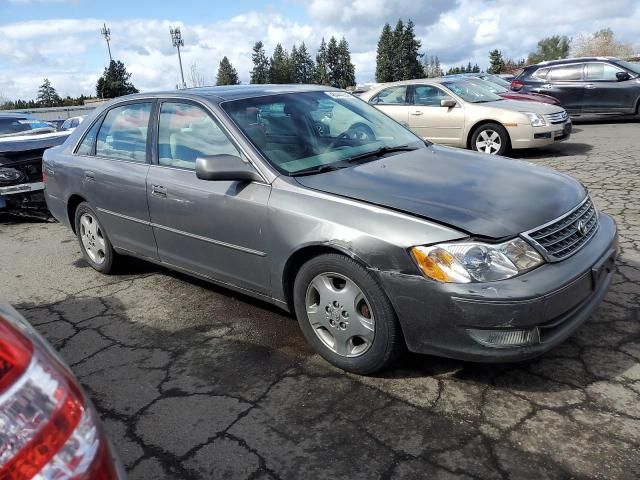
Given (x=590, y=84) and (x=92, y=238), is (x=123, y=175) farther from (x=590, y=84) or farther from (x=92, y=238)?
(x=590, y=84)

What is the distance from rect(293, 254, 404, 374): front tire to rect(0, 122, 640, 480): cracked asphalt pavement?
0.49 ft

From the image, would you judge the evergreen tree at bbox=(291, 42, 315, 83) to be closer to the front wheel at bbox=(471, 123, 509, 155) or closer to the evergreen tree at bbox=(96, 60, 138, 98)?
the evergreen tree at bbox=(96, 60, 138, 98)

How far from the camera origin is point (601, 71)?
13.6 meters

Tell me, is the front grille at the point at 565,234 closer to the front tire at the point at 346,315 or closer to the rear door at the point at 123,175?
the front tire at the point at 346,315

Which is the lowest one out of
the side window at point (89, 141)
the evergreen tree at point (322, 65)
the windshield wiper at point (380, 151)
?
the windshield wiper at point (380, 151)

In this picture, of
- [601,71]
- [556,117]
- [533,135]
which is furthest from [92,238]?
[601,71]

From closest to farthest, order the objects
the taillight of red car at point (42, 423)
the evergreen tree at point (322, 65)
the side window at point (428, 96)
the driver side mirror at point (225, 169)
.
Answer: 1. the taillight of red car at point (42, 423)
2. the driver side mirror at point (225, 169)
3. the side window at point (428, 96)
4. the evergreen tree at point (322, 65)

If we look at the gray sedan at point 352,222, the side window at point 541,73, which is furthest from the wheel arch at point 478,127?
the side window at point 541,73

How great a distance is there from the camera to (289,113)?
3.87m

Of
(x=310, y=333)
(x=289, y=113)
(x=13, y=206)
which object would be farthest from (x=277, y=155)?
(x=13, y=206)

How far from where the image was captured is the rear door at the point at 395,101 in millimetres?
10461

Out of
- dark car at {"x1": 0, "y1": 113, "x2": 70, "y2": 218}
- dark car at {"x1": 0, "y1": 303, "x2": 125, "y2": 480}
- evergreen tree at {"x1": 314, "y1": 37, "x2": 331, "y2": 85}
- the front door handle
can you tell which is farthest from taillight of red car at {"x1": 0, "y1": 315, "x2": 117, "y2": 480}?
evergreen tree at {"x1": 314, "y1": 37, "x2": 331, "y2": 85}

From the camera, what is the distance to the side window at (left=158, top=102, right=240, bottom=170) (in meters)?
3.66

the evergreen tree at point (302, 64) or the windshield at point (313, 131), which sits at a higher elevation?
the evergreen tree at point (302, 64)
